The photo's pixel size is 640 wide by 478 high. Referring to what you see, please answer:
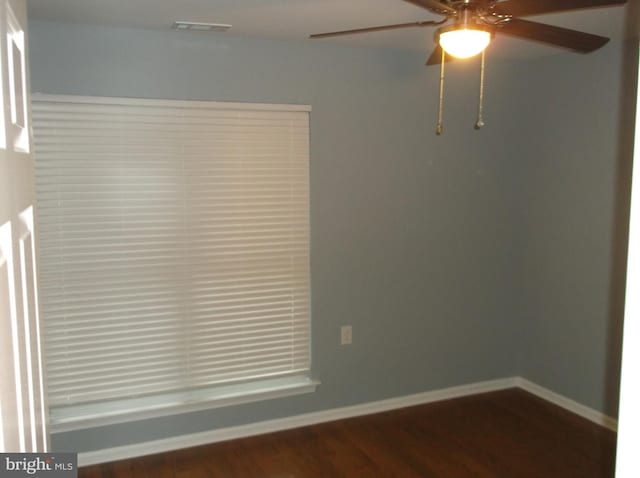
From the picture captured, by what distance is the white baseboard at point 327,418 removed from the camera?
300 centimetres

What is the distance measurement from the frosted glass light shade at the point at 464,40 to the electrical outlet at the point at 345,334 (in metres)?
2.03

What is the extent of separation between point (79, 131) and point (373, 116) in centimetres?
171

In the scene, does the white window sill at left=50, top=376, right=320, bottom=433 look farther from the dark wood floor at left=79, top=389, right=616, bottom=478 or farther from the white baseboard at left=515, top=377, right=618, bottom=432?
the white baseboard at left=515, top=377, right=618, bottom=432

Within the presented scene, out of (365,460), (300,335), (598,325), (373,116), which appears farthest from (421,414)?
(373,116)

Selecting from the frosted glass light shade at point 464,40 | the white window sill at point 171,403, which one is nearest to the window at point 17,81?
the frosted glass light shade at point 464,40

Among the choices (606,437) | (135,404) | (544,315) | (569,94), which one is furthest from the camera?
(544,315)

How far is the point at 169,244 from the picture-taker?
3.01 m

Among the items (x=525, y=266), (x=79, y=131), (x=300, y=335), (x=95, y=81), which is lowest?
(x=300, y=335)

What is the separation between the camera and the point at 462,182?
147 inches

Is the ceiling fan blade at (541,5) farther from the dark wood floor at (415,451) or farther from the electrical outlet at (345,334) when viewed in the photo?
the dark wood floor at (415,451)

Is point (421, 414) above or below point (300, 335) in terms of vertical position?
below

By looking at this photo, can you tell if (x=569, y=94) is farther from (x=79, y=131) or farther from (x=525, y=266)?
(x=79, y=131)

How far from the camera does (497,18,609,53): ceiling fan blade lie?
194cm
